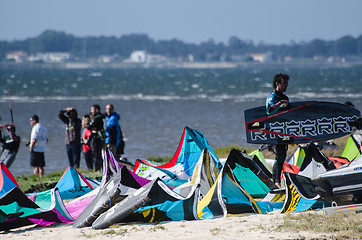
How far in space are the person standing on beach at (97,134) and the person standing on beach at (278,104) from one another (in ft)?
15.8

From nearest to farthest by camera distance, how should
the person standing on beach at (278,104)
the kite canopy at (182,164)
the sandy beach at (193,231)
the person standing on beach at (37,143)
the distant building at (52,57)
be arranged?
the sandy beach at (193,231) → the person standing on beach at (278,104) → the kite canopy at (182,164) → the person standing on beach at (37,143) → the distant building at (52,57)

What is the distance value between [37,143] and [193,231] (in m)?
6.63

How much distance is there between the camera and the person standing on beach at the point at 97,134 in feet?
39.8

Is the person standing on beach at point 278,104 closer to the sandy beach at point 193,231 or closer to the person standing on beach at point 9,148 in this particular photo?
the sandy beach at point 193,231

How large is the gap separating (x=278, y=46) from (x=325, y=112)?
164428 millimetres

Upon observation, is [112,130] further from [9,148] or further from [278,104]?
[278,104]

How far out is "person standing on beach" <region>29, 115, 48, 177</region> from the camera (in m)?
12.0

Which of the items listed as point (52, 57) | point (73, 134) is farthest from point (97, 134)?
point (52, 57)

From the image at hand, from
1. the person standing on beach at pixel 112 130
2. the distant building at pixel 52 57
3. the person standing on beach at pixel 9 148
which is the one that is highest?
the distant building at pixel 52 57

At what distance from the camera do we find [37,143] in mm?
12062

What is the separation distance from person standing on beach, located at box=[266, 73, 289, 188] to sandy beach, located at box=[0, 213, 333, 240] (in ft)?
5.14

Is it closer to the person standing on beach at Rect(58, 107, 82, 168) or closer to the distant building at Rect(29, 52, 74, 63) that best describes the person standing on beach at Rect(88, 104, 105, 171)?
the person standing on beach at Rect(58, 107, 82, 168)

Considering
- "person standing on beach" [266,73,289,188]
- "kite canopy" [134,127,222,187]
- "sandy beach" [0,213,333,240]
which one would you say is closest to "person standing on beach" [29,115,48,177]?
"kite canopy" [134,127,222,187]

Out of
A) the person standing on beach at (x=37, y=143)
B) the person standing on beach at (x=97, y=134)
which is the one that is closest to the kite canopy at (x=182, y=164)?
the person standing on beach at (x=97, y=134)
